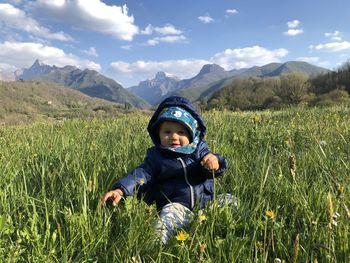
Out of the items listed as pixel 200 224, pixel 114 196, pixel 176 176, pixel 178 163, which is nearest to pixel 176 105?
pixel 178 163

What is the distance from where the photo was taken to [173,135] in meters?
3.52

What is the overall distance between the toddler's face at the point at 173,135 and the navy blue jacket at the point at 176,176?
0.29ft

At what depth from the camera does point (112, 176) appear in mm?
3555

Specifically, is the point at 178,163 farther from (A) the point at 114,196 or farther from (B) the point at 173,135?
(A) the point at 114,196

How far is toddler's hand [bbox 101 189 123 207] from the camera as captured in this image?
2.72m

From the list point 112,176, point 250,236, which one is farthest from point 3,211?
point 250,236

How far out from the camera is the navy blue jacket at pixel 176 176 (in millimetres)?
3332

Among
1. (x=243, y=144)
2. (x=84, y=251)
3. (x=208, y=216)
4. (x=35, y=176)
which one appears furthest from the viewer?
(x=243, y=144)

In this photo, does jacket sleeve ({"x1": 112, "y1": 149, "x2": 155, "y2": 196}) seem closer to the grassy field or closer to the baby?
the baby

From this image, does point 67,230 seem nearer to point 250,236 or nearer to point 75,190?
point 75,190

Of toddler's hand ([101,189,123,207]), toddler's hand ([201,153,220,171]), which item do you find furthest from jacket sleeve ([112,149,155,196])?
toddler's hand ([201,153,220,171])

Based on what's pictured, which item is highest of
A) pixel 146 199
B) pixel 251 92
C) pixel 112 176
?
pixel 251 92

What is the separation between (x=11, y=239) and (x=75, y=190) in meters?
0.72

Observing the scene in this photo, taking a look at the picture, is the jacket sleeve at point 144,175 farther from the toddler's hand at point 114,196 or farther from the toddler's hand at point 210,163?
the toddler's hand at point 210,163
